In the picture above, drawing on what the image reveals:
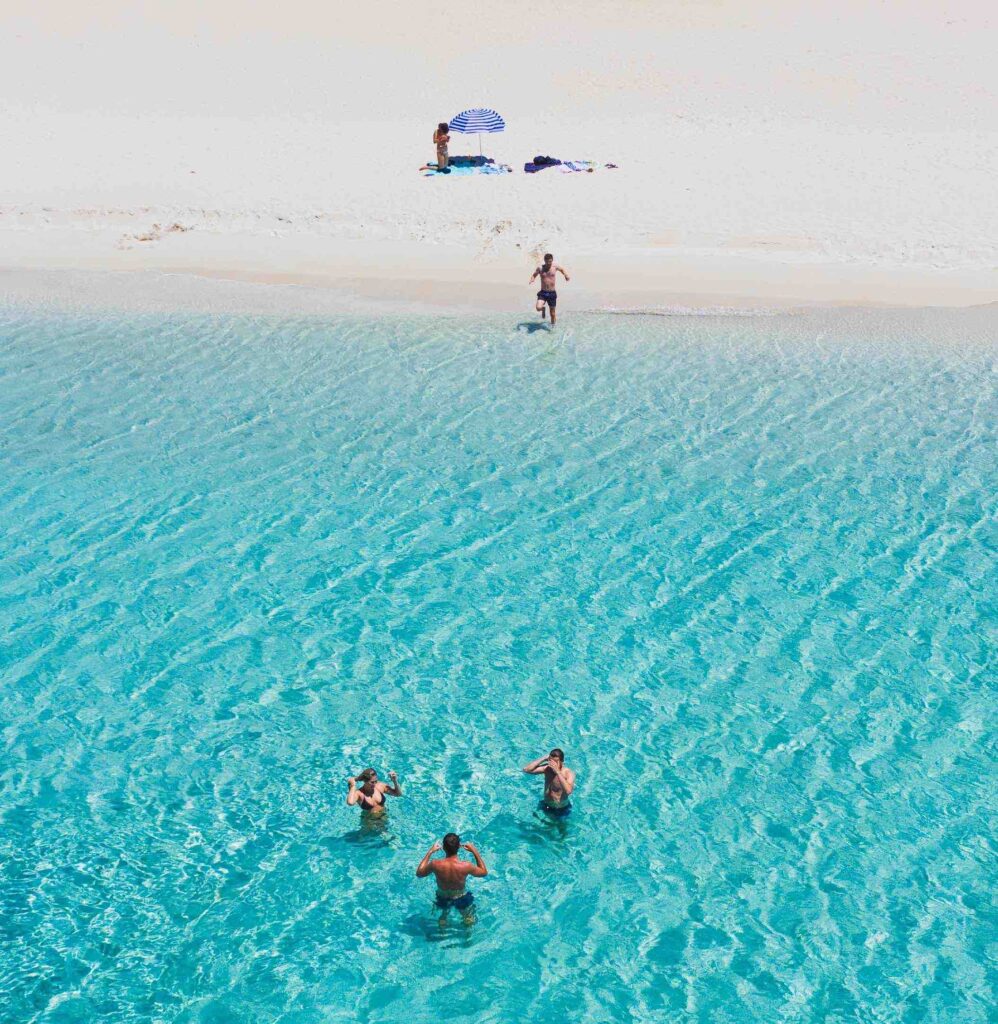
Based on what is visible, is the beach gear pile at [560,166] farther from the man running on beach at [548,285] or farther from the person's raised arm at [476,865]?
the person's raised arm at [476,865]

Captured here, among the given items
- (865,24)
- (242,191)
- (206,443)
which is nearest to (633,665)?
(206,443)

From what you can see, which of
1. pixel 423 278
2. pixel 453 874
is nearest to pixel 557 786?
pixel 453 874

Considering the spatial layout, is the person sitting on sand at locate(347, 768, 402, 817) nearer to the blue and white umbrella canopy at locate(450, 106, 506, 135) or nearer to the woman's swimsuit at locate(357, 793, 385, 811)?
the woman's swimsuit at locate(357, 793, 385, 811)

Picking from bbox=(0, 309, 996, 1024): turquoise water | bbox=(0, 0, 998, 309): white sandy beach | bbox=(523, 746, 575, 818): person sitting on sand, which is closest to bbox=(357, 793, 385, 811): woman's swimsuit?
bbox=(0, 309, 996, 1024): turquoise water

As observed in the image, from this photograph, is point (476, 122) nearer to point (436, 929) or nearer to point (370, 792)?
point (370, 792)

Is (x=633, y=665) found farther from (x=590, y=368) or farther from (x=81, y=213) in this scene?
(x=81, y=213)

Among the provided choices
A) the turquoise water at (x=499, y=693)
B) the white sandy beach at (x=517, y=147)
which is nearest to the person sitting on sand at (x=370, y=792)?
the turquoise water at (x=499, y=693)
